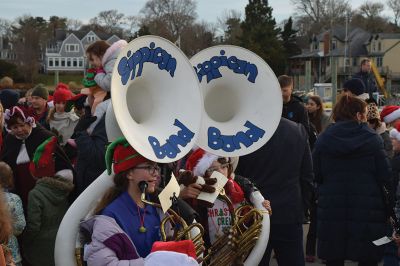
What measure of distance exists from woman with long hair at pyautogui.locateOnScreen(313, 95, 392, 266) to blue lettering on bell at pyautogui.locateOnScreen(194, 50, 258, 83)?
4.67 ft

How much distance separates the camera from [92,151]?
15.1 feet

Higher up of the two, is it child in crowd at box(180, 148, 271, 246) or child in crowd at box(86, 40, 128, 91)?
child in crowd at box(86, 40, 128, 91)

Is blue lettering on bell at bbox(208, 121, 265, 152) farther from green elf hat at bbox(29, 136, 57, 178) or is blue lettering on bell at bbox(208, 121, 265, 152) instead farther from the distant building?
the distant building

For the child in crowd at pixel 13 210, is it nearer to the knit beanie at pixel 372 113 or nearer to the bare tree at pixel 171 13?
the knit beanie at pixel 372 113

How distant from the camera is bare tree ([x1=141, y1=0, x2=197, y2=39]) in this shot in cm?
6931

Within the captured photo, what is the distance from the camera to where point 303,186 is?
5.36 metres

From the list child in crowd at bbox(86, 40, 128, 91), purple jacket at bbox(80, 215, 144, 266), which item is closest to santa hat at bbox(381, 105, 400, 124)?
child in crowd at bbox(86, 40, 128, 91)

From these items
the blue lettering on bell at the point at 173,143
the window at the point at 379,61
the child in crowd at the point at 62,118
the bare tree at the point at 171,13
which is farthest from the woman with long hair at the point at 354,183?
the window at the point at 379,61

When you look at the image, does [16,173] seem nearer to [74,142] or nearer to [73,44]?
[74,142]

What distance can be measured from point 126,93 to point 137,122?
172 millimetres

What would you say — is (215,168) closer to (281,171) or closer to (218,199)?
(218,199)

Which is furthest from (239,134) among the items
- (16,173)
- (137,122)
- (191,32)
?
(191,32)

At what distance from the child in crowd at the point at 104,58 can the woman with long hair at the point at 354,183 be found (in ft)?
6.23

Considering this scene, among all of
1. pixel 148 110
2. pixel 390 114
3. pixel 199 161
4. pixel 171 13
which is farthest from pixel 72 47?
pixel 148 110
